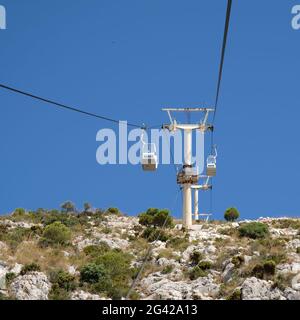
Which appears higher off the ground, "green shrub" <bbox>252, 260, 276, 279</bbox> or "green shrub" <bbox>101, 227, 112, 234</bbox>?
"green shrub" <bbox>101, 227, 112, 234</bbox>

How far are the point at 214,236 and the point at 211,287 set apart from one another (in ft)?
29.4

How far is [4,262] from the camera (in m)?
36.4

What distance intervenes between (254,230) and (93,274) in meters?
11.5

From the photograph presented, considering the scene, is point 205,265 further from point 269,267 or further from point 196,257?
point 269,267

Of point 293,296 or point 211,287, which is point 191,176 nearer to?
point 211,287

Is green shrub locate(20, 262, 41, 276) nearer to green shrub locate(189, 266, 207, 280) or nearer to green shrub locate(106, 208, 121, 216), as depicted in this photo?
green shrub locate(189, 266, 207, 280)

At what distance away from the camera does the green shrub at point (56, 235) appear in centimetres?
4159

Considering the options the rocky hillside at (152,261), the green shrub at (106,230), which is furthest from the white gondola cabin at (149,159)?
the green shrub at (106,230)

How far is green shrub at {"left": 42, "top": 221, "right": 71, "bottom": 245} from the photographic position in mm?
41594

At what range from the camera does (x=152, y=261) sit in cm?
3688

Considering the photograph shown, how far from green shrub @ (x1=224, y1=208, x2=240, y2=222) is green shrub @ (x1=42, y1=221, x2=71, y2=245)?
1538cm

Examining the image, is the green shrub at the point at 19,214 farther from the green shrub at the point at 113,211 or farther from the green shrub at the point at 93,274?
the green shrub at the point at 93,274

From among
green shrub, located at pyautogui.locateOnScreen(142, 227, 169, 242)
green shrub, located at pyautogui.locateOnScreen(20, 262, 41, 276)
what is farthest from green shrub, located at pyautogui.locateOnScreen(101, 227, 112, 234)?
green shrub, located at pyautogui.locateOnScreen(20, 262, 41, 276)
